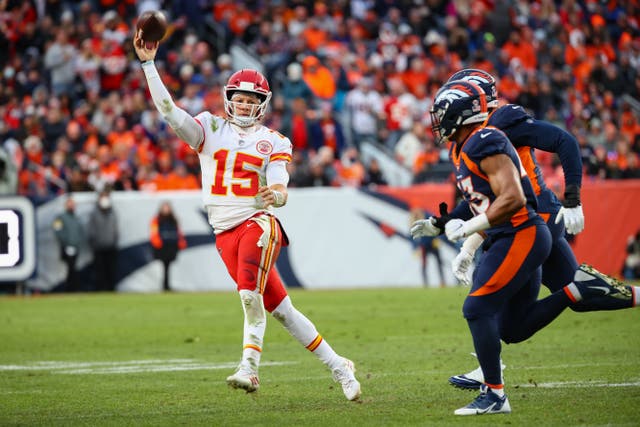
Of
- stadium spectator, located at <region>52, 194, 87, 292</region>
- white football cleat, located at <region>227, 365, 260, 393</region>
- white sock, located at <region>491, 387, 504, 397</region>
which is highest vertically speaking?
white sock, located at <region>491, 387, 504, 397</region>

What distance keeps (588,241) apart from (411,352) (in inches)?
363

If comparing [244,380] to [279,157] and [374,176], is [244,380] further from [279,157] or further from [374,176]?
[374,176]

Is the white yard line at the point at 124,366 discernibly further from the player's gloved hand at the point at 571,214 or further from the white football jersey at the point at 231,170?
the player's gloved hand at the point at 571,214

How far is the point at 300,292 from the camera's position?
17297 millimetres

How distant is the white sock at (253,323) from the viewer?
6.91m

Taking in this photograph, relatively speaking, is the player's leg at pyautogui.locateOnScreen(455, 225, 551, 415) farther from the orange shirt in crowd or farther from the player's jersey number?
the orange shirt in crowd

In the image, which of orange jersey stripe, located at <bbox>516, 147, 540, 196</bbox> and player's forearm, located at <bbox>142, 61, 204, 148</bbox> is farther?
orange jersey stripe, located at <bbox>516, 147, 540, 196</bbox>

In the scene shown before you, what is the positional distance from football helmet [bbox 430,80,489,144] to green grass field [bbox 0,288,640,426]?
161cm

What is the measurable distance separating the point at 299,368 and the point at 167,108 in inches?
110

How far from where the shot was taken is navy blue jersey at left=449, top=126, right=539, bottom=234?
6.12 m

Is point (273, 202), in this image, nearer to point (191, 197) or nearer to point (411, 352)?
point (411, 352)

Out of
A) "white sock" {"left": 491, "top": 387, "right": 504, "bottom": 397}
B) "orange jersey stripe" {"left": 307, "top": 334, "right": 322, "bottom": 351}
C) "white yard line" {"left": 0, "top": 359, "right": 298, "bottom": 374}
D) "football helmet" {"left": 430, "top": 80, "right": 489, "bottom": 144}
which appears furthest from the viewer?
"white yard line" {"left": 0, "top": 359, "right": 298, "bottom": 374}

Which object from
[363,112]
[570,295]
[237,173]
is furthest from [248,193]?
[363,112]

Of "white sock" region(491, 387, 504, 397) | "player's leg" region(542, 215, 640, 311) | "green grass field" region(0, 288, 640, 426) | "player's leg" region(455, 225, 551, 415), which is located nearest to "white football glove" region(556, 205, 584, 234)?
"player's leg" region(542, 215, 640, 311)
